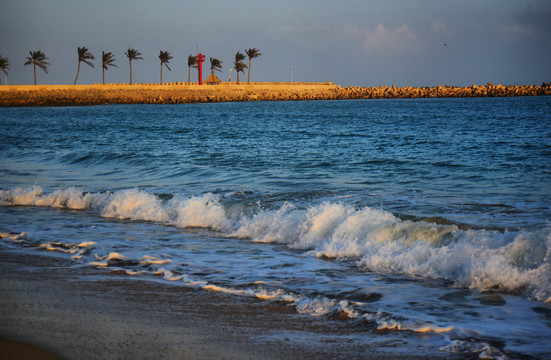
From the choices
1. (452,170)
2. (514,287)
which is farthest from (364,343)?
(452,170)

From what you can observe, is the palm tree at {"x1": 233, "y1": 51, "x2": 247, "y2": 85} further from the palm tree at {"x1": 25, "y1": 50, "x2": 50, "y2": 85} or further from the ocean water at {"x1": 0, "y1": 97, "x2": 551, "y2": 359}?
the ocean water at {"x1": 0, "y1": 97, "x2": 551, "y2": 359}

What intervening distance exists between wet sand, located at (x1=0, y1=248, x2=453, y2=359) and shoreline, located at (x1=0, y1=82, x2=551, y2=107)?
78.3m

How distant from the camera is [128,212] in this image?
10.3 metres

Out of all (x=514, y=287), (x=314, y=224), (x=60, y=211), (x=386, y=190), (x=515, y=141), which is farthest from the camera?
(x=515, y=141)

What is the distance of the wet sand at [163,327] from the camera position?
3859 millimetres

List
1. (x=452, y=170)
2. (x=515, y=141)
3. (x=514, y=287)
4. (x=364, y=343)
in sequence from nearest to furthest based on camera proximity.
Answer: (x=364, y=343) → (x=514, y=287) → (x=452, y=170) → (x=515, y=141)

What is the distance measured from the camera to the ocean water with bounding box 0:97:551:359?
16.0ft

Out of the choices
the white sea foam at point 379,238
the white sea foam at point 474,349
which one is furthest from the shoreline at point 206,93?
the white sea foam at point 474,349

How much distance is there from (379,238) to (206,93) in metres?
95.9

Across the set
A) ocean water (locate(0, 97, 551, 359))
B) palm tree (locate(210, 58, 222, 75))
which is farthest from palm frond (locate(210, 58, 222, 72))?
ocean water (locate(0, 97, 551, 359))

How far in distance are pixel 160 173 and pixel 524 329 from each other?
12366mm

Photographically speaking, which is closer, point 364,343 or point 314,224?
point 364,343

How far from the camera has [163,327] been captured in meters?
4.38

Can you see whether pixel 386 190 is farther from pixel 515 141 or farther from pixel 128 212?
pixel 515 141
